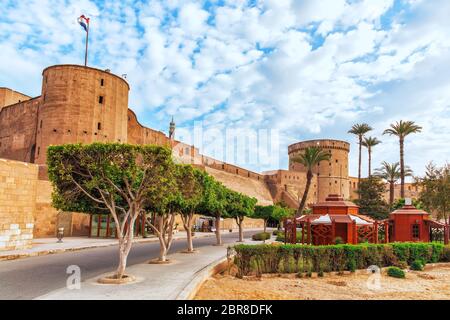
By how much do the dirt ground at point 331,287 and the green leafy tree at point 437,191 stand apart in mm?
19246

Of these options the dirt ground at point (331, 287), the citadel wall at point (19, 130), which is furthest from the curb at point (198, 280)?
the citadel wall at point (19, 130)

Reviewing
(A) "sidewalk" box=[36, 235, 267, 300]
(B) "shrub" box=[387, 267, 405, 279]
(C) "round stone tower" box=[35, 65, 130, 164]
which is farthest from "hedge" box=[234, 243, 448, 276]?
(C) "round stone tower" box=[35, 65, 130, 164]

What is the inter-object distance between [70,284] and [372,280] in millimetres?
10564

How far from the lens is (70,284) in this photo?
35.3ft

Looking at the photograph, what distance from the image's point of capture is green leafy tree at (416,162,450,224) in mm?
32250

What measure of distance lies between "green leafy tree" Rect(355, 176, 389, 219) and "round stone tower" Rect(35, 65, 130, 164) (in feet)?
101

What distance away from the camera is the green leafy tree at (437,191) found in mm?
32250

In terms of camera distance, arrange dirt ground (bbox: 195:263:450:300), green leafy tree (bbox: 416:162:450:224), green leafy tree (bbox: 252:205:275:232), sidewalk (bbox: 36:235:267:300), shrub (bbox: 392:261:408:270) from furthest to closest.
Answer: green leafy tree (bbox: 252:205:275:232) → green leafy tree (bbox: 416:162:450:224) → shrub (bbox: 392:261:408:270) → dirt ground (bbox: 195:263:450:300) → sidewalk (bbox: 36:235:267:300)

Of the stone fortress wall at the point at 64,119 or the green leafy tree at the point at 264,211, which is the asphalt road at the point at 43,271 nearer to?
the stone fortress wall at the point at 64,119

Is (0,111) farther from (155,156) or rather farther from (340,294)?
(340,294)

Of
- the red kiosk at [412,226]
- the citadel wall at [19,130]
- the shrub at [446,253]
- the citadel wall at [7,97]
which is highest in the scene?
the citadel wall at [7,97]

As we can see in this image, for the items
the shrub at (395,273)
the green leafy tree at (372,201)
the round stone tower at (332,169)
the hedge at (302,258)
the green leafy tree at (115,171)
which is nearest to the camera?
the green leafy tree at (115,171)

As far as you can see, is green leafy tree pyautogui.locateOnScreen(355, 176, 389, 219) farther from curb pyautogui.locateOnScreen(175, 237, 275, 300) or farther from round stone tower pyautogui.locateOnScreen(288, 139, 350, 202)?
round stone tower pyautogui.locateOnScreen(288, 139, 350, 202)

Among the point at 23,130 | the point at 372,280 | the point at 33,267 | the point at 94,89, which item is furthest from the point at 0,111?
the point at 372,280
